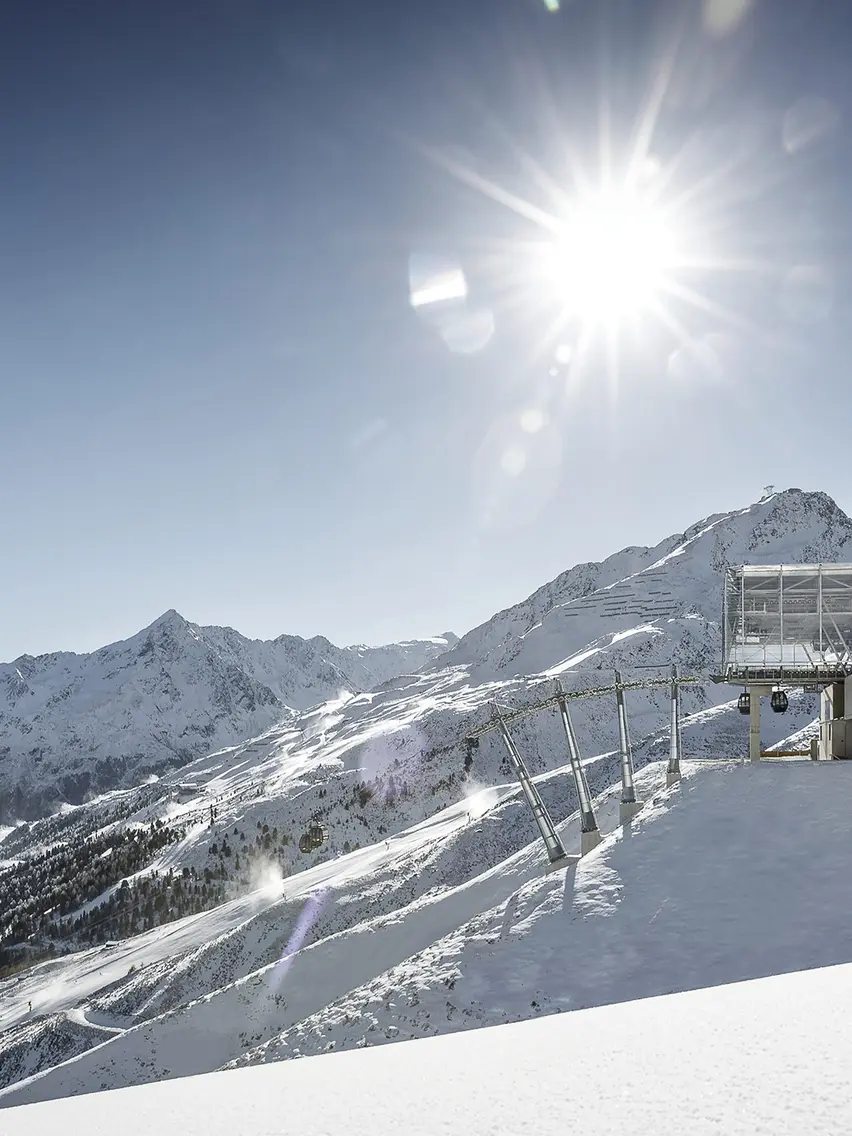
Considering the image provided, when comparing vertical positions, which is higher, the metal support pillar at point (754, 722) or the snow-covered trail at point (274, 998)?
the metal support pillar at point (754, 722)

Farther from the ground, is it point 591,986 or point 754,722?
point 754,722

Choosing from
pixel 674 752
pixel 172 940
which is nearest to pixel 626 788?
pixel 674 752

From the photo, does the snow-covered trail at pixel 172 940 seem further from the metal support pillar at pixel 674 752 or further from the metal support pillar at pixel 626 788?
the metal support pillar at pixel 674 752

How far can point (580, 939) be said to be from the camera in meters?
24.2

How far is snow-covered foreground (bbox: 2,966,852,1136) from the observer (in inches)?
187

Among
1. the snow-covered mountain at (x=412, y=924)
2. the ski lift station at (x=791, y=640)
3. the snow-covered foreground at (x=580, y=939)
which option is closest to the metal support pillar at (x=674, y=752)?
the snow-covered foreground at (x=580, y=939)

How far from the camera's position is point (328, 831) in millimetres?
126562

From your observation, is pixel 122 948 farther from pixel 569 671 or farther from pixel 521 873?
pixel 569 671

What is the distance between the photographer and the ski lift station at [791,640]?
3812cm

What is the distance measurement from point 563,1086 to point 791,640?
4155 centimetres

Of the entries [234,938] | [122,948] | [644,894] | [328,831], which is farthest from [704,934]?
[328,831]

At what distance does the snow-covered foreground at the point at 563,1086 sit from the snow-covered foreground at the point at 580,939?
1554 centimetres

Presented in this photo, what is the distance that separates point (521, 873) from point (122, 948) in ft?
209

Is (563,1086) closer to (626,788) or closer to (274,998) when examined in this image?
(626,788)
